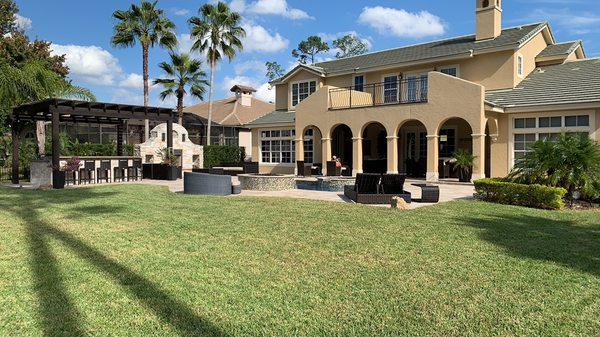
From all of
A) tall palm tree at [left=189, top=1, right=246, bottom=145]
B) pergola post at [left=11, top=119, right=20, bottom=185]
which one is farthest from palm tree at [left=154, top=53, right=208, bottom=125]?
pergola post at [left=11, top=119, right=20, bottom=185]

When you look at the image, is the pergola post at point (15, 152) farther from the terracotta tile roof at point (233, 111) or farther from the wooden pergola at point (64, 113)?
the terracotta tile roof at point (233, 111)

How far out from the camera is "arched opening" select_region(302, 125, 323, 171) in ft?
89.5

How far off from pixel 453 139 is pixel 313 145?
832 cm

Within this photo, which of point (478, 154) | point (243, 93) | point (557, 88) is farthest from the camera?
point (243, 93)

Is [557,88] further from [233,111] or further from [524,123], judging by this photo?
[233,111]

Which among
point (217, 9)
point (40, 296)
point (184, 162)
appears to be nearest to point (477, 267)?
point (40, 296)

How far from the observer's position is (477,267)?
6.16 m

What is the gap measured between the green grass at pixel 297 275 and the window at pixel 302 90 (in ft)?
63.0

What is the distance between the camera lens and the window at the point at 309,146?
2751 centimetres

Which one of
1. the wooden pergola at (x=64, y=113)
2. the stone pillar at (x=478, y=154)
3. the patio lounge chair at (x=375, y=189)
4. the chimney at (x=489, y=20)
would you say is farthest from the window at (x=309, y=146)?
the patio lounge chair at (x=375, y=189)

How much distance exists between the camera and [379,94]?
25359mm

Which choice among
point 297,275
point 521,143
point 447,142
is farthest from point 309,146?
point 297,275

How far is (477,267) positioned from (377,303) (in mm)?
2098

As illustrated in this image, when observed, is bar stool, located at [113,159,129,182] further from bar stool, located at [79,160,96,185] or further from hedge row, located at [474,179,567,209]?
hedge row, located at [474,179,567,209]
